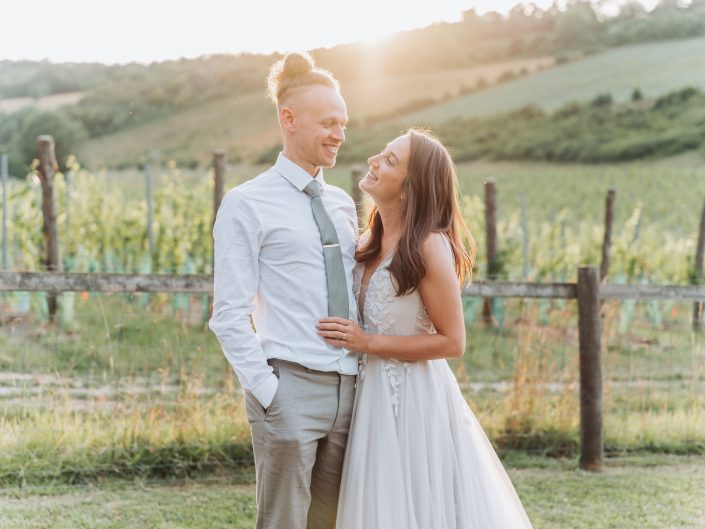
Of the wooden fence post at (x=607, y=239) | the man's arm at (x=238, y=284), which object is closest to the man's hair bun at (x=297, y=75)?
the man's arm at (x=238, y=284)

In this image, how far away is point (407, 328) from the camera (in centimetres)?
282

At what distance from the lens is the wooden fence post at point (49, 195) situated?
8039mm

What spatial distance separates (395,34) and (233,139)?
1481 centimetres

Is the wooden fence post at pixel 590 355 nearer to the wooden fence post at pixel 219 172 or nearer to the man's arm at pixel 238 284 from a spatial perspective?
the man's arm at pixel 238 284

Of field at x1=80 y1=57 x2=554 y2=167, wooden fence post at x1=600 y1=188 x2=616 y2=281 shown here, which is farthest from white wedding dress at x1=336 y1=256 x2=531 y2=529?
field at x1=80 y1=57 x2=554 y2=167

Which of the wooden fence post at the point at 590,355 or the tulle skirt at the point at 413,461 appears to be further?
the wooden fence post at the point at 590,355

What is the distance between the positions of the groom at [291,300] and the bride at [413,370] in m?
0.10

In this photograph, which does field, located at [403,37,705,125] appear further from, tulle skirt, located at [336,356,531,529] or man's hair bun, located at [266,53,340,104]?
tulle skirt, located at [336,356,531,529]

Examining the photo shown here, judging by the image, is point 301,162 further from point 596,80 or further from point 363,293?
point 596,80

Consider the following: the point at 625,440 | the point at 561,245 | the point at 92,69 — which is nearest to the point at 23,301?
the point at 625,440

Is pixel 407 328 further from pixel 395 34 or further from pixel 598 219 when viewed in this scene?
pixel 395 34

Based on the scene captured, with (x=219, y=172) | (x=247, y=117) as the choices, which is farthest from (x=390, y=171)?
(x=247, y=117)

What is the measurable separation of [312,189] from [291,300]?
37cm

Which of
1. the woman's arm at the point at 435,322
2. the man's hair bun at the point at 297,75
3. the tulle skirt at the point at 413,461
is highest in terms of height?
the man's hair bun at the point at 297,75
